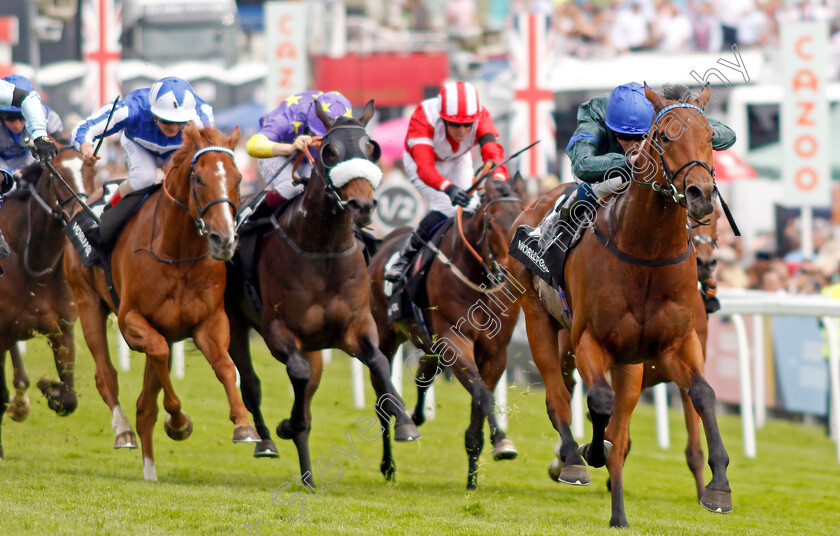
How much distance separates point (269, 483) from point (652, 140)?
11.6 feet

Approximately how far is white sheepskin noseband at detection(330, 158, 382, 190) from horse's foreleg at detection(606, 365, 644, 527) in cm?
165

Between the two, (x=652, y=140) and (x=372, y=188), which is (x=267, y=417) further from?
Answer: (x=652, y=140)

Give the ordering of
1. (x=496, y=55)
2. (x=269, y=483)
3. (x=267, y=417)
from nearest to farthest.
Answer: (x=269, y=483) < (x=267, y=417) < (x=496, y=55)

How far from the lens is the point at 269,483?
24.6 feet

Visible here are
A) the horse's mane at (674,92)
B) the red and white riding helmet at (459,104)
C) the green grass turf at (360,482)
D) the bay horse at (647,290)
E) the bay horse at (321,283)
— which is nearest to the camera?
the bay horse at (647,290)

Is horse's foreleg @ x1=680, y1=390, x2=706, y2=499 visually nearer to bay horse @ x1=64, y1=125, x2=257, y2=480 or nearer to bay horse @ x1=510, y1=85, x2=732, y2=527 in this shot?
bay horse @ x1=510, y1=85, x2=732, y2=527

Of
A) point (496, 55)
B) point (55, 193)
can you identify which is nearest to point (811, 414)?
point (55, 193)

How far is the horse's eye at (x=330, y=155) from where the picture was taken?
648 centimetres

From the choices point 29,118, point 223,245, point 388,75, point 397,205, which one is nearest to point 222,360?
point 223,245

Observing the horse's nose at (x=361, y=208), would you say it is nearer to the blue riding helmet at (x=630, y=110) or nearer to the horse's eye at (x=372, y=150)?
the horse's eye at (x=372, y=150)

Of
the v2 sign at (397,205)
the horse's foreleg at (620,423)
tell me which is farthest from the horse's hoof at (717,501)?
the v2 sign at (397,205)

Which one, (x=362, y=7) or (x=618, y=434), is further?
(x=362, y=7)

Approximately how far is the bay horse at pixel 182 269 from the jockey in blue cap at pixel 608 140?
182 centimetres

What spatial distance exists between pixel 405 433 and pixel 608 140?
192 cm
